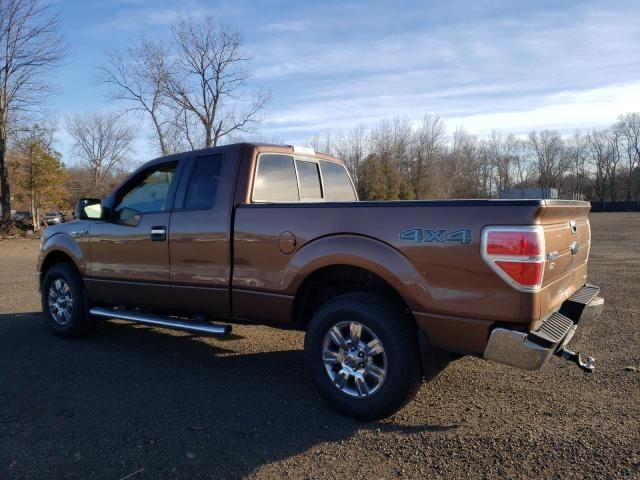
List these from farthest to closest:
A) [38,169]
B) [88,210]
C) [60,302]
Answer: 1. [38,169]
2. [60,302]
3. [88,210]

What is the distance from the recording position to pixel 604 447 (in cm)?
320

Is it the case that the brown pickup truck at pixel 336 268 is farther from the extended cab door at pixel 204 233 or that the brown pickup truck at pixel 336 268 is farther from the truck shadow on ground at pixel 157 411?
the truck shadow on ground at pixel 157 411

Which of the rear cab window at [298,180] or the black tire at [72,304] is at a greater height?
the rear cab window at [298,180]

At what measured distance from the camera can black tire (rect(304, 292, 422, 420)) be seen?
3438 millimetres

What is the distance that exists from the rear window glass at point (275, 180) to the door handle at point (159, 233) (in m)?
1.01

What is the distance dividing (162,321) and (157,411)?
3.83ft

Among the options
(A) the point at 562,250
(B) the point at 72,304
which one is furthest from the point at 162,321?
(A) the point at 562,250

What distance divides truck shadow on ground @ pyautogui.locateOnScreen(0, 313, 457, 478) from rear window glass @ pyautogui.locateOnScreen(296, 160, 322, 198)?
5.45ft

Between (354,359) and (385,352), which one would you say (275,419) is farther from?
(385,352)

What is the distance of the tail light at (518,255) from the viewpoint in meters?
3.02

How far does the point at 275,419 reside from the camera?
3.70 meters

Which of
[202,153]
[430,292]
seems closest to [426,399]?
[430,292]

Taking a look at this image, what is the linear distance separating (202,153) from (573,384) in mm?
3825

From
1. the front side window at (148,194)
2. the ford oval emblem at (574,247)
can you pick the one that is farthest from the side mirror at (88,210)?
the ford oval emblem at (574,247)
